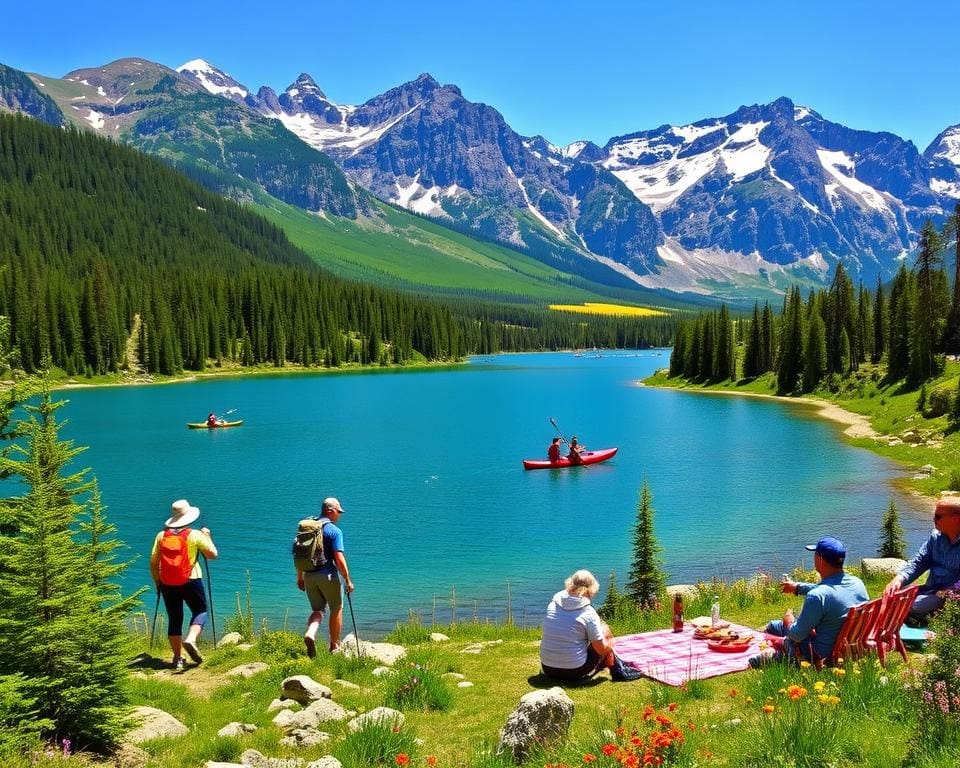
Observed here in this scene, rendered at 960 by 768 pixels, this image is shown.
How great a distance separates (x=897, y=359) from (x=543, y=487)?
55.2 meters

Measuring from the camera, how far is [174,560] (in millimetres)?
15938

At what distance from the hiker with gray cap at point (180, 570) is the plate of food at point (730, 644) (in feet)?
34.6

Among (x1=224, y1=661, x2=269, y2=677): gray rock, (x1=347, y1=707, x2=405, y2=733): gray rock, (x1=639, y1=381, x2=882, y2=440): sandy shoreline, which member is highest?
(x1=347, y1=707, x2=405, y2=733): gray rock

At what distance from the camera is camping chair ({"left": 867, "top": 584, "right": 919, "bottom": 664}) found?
38.1ft

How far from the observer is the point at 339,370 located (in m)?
191

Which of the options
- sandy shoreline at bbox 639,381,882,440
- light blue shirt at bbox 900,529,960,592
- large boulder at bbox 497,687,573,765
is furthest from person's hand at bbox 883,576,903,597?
sandy shoreline at bbox 639,381,882,440

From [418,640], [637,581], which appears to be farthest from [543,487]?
[418,640]

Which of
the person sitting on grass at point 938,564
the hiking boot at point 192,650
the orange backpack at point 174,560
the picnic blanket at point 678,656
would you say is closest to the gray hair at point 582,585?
the picnic blanket at point 678,656

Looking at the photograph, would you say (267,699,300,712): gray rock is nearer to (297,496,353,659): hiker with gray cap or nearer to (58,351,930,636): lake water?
(297,496,353,659): hiker with gray cap

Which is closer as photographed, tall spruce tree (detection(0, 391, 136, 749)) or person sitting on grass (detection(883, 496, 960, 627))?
tall spruce tree (detection(0, 391, 136, 749))

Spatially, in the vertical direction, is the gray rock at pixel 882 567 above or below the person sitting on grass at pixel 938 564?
below

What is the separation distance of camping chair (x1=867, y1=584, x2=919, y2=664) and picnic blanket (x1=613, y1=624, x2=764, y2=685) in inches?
87.7

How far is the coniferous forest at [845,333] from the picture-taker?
81.1m

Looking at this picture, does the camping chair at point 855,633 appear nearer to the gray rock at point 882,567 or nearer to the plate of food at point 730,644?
the plate of food at point 730,644
